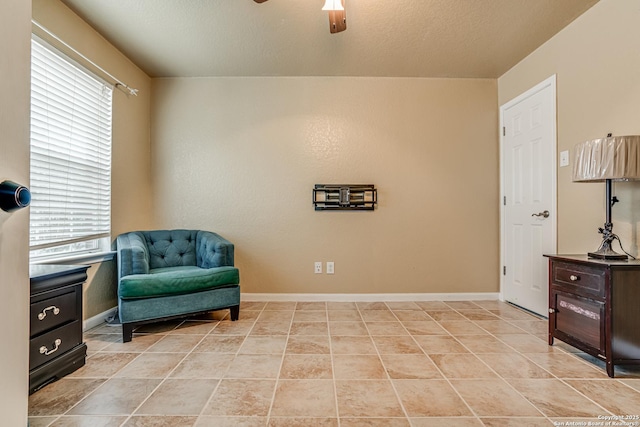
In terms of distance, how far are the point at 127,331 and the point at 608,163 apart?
333 cm

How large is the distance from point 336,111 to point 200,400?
9.36 feet

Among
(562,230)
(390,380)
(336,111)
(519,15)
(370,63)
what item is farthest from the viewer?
(336,111)

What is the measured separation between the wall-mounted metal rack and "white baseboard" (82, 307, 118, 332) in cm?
216

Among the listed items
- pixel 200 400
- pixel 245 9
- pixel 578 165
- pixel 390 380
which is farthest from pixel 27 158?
pixel 578 165

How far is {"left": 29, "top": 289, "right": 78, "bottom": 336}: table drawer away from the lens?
1.60 metres

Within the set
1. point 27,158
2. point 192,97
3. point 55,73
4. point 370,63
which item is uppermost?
point 370,63

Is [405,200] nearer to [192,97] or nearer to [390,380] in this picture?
[390,380]

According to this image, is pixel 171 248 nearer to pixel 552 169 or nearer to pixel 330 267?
pixel 330 267


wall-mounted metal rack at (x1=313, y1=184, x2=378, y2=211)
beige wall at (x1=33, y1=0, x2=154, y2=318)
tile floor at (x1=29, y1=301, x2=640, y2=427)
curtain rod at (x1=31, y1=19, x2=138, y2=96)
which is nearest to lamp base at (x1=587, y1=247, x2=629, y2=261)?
tile floor at (x1=29, y1=301, x2=640, y2=427)

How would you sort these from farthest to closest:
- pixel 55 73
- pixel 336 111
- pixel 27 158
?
pixel 336 111 < pixel 55 73 < pixel 27 158

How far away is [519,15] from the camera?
92.4 inches

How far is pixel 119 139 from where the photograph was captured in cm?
289

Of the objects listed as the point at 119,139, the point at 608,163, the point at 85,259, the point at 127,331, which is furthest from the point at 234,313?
the point at 608,163

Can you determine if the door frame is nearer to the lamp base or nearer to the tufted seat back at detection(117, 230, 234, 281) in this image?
the lamp base
